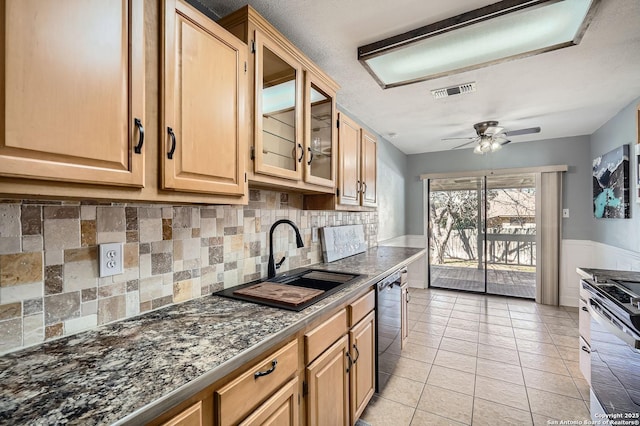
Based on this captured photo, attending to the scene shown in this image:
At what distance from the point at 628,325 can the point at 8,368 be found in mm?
2472

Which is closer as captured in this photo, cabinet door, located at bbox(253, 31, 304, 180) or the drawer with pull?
the drawer with pull

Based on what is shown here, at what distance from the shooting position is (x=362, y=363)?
180 cm

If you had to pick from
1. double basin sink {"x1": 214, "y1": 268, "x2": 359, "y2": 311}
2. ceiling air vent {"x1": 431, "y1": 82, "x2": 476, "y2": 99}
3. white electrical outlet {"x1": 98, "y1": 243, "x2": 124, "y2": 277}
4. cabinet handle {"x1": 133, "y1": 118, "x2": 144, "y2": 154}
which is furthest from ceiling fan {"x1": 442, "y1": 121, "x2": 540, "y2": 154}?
white electrical outlet {"x1": 98, "y1": 243, "x2": 124, "y2": 277}

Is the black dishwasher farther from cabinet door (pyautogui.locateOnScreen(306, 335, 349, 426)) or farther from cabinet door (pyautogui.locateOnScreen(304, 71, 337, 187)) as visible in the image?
cabinet door (pyautogui.locateOnScreen(304, 71, 337, 187))

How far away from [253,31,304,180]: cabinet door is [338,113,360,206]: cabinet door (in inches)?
25.5

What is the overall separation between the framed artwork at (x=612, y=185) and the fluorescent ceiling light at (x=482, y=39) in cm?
207

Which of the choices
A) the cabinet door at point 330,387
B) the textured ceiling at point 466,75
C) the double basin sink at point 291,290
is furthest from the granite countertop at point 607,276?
the cabinet door at point 330,387

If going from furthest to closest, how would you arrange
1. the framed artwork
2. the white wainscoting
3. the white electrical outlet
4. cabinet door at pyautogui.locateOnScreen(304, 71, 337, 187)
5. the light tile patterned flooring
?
the white wainscoting
the framed artwork
the light tile patterned flooring
cabinet door at pyautogui.locateOnScreen(304, 71, 337, 187)
the white electrical outlet

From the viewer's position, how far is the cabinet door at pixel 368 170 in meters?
2.77

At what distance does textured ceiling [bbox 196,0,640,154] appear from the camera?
1.59 meters

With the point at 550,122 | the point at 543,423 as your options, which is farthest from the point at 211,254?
the point at 550,122

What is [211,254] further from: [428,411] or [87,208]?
[428,411]

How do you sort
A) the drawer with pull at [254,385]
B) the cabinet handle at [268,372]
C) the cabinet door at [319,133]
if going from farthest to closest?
1. the cabinet door at [319,133]
2. the cabinet handle at [268,372]
3. the drawer with pull at [254,385]

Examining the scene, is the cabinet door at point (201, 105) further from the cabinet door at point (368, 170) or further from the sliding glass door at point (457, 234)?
the sliding glass door at point (457, 234)
